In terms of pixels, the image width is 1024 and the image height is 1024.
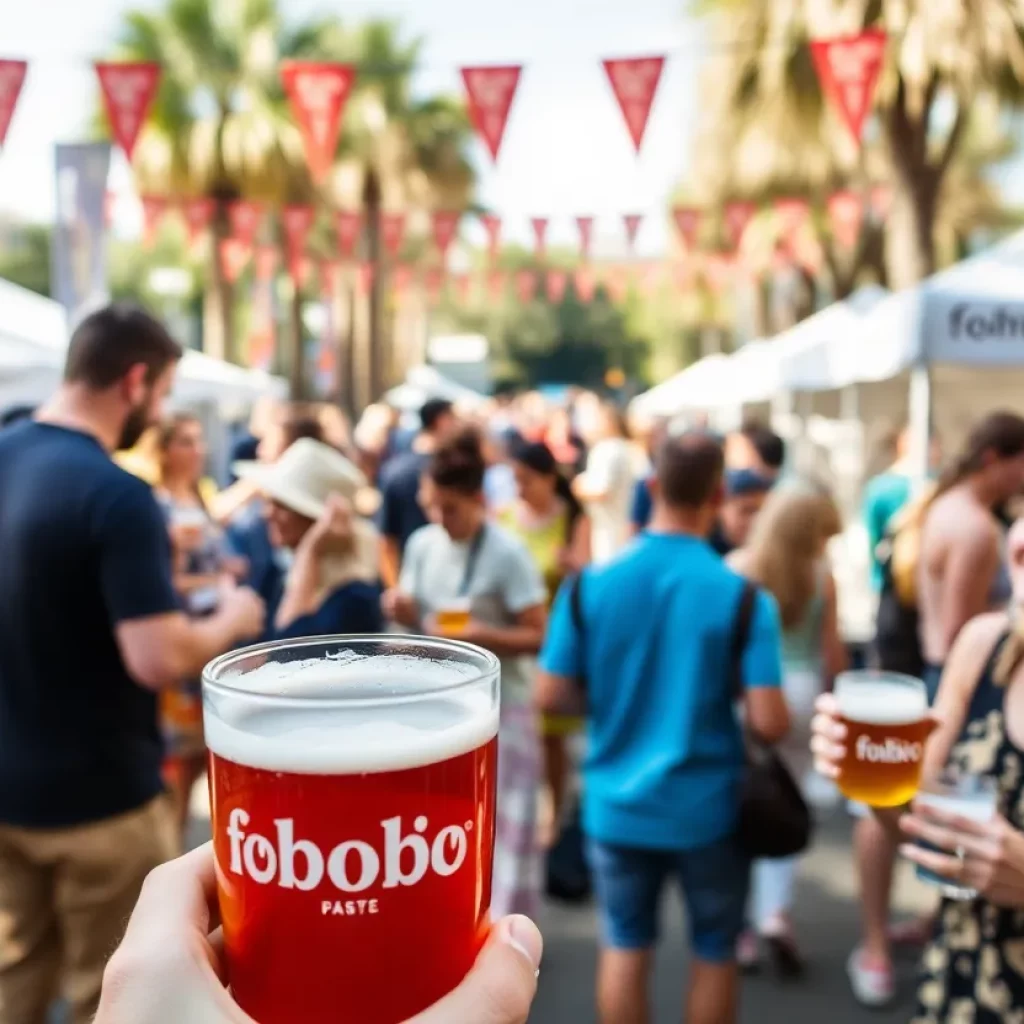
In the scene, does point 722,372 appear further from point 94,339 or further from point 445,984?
point 445,984

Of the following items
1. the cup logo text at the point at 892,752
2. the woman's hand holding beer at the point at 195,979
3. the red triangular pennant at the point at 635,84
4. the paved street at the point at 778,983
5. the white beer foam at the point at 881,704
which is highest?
the red triangular pennant at the point at 635,84

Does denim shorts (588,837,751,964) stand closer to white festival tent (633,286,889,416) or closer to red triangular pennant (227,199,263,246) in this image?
white festival tent (633,286,889,416)

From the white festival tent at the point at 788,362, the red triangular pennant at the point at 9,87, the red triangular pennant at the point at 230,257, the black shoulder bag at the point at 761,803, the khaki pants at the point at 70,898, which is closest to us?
the khaki pants at the point at 70,898

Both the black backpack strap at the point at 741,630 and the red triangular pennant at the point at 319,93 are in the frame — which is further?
the red triangular pennant at the point at 319,93

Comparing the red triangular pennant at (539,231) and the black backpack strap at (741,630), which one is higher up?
the red triangular pennant at (539,231)

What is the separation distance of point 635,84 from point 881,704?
5500 mm

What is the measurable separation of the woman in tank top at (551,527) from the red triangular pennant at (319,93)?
3369 millimetres

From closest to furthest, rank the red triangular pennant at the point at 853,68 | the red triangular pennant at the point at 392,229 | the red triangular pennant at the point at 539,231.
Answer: the red triangular pennant at the point at 853,68, the red triangular pennant at the point at 539,231, the red triangular pennant at the point at 392,229

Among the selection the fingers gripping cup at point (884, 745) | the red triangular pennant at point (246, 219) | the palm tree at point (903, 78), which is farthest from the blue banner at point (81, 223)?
the red triangular pennant at point (246, 219)

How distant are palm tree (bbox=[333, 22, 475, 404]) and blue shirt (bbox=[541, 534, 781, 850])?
1554 cm

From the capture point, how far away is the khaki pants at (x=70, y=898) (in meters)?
2.21

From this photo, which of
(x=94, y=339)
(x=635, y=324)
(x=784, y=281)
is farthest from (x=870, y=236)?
(x=635, y=324)

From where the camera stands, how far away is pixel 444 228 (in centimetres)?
1434

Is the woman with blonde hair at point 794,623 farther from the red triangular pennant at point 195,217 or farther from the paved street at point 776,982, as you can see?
the red triangular pennant at point 195,217
